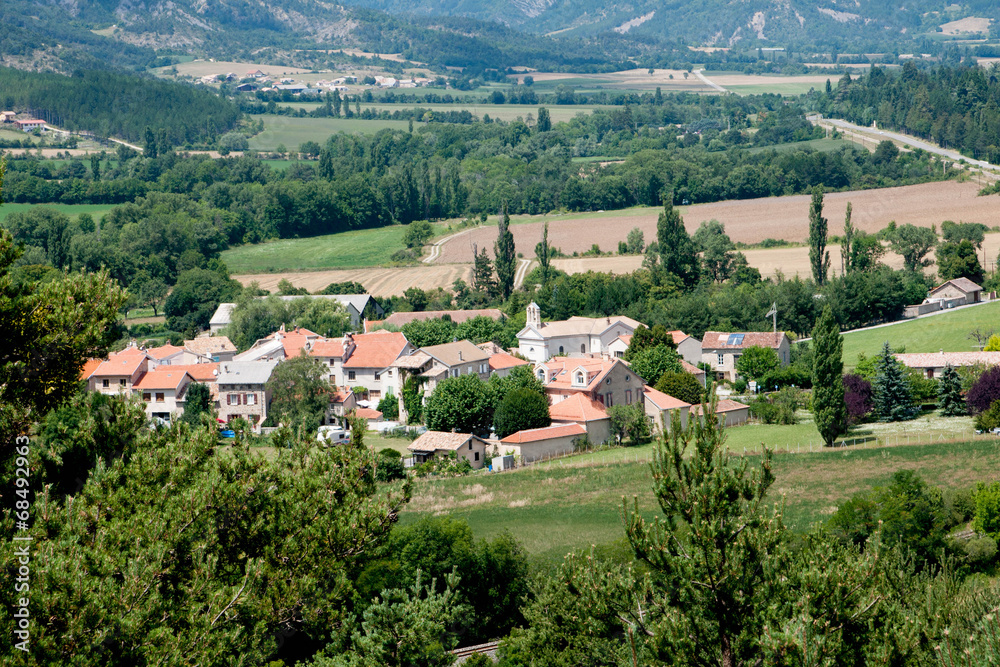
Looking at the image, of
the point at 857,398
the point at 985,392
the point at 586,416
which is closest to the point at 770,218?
the point at 857,398

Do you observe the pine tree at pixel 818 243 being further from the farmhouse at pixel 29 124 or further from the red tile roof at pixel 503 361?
the farmhouse at pixel 29 124

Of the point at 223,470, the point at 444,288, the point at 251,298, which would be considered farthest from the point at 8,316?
the point at 444,288

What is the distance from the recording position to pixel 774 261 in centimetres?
7844

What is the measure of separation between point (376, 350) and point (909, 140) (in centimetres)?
9750

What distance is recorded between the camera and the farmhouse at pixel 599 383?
47.4m

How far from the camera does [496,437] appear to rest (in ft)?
148

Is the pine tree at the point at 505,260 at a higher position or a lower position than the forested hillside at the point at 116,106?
lower

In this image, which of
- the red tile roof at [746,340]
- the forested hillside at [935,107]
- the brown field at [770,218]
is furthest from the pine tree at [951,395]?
the forested hillside at [935,107]

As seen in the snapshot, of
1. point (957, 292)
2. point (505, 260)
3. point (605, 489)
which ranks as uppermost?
point (505, 260)

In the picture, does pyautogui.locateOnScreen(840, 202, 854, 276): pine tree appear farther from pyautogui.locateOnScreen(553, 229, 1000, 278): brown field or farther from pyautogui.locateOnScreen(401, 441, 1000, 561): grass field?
pyautogui.locateOnScreen(401, 441, 1000, 561): grass field

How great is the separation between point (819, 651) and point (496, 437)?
33.9m

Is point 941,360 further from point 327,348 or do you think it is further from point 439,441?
point 327,348

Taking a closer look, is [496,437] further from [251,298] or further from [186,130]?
[186,130]

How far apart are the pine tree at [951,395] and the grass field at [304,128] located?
118 m
